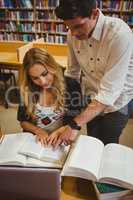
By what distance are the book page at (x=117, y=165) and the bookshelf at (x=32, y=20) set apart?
4.24 metres

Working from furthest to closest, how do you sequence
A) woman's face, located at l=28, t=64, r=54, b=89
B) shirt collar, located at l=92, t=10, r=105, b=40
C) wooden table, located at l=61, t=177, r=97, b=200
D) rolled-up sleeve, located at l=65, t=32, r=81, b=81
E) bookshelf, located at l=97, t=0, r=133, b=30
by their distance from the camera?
bookshelf, located at l=97, t=0, r=133, b=30 → rolled-up sleeve, located at l=65, t=32, r=81, b=81 → woman's face, located at l=28, t=64, r=54, b=89 → shirt collar, located at l=92, t=10, r=105, b=40 → wooden table, located at l=61, t=177, r=97, b=200

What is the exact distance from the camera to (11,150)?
100 cm

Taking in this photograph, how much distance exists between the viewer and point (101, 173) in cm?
88

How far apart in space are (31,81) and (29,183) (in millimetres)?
698

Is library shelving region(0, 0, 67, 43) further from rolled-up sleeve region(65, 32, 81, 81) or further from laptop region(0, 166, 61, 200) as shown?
laptop region(0, 166, 61, 200)

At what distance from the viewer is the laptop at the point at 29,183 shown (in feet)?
2.54

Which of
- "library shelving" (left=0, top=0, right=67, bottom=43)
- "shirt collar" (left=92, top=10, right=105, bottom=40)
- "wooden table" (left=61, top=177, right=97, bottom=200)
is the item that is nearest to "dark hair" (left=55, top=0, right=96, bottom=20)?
"shirt collar" (left=92, top=10, right=105, bottom=40)

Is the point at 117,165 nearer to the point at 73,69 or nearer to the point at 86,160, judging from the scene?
the point at 86,160

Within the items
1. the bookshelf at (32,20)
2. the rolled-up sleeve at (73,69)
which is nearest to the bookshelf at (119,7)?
the bookshelf at (32,20)

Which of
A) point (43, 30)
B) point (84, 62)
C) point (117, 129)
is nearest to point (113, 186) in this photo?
point (117, 129)

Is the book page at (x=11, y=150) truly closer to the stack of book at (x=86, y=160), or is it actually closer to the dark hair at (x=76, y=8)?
the stack of book at (x=86, y=160)

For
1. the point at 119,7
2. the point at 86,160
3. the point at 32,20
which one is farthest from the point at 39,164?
the point at 32,20

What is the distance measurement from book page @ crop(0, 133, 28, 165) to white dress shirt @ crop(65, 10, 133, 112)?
0.42 meters

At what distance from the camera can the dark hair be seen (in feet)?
3.32
